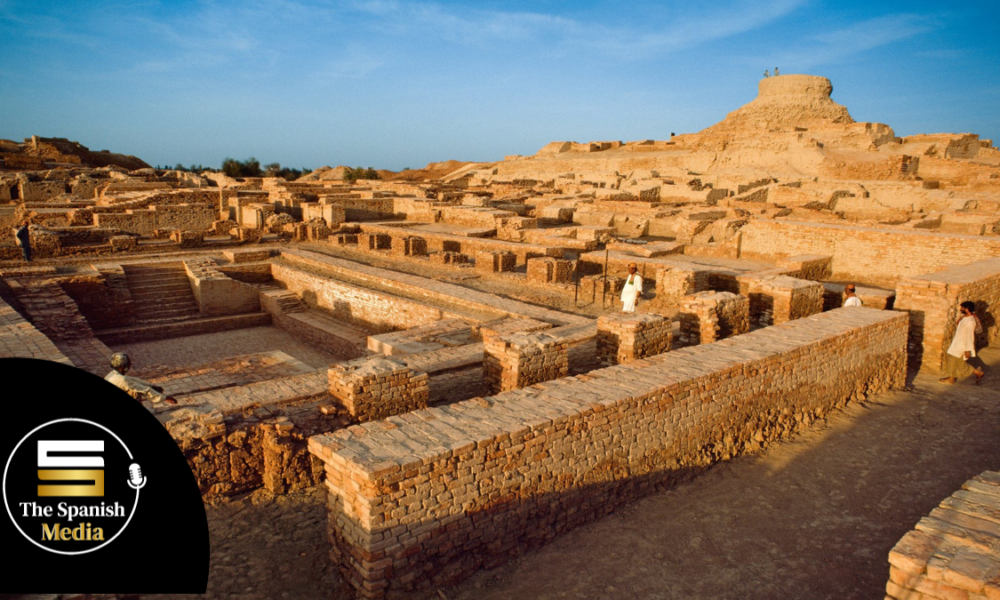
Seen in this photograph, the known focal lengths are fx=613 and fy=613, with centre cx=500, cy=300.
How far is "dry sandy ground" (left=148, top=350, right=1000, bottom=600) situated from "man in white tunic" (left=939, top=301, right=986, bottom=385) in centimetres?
166

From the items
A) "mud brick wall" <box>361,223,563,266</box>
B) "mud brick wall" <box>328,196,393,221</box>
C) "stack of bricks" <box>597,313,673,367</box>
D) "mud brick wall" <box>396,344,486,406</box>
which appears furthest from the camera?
"mud brick wall" <box>328,196,393,221</box>

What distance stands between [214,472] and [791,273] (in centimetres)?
955

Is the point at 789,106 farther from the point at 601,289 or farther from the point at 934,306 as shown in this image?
the point at 934,306

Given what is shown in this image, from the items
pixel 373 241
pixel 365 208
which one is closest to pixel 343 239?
pixel 373 241

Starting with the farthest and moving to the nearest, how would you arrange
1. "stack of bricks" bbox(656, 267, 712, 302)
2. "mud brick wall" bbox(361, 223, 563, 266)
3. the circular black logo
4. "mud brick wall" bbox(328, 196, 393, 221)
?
1. "mud brick wall" bbox(328, 196, 393, 221)
2. "mud brick wall" bbox(361, 223, 563, 266)
3. "stack of bricks" bbox(656, 267, 712, 302)
4. the circular black logo

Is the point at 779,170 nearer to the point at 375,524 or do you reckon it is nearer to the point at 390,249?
the point at 390,249

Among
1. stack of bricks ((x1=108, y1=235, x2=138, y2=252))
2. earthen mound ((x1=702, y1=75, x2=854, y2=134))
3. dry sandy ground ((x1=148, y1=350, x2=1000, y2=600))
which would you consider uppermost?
earthen mound ((x1=702, y1=75, x2=854, y2=134))

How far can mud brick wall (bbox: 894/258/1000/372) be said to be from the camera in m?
7.71

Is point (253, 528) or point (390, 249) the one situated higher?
point (390, 249)

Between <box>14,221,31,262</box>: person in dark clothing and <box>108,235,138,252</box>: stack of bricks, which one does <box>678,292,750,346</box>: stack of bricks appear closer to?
<box>14,221,31,262</box>: person in dark clothing

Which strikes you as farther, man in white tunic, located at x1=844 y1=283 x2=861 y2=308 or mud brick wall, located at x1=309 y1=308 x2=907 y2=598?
man in white tunic, located at x1=844 y1=283 x2=861 y2=308

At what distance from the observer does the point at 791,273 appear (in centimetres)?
1062

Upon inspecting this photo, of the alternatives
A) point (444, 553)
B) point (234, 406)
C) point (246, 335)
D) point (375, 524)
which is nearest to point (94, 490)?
point (375, 524)

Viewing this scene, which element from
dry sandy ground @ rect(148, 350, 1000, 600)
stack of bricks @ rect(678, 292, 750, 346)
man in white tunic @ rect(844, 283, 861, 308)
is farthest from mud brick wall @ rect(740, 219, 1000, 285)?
dry sandy ground @ rect(148, 350, 1000, 600)
